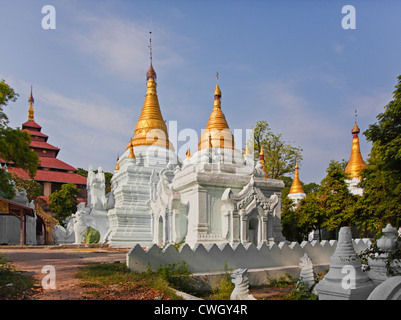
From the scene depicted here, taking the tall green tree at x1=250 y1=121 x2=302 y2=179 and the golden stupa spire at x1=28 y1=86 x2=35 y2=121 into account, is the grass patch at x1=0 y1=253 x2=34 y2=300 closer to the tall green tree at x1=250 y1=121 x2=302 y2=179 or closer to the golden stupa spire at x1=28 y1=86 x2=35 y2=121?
the tall green tree at x1=250 y1=121 x2=302 y2=179

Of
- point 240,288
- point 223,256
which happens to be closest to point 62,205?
point 223,256

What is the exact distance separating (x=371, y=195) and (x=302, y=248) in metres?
9.88

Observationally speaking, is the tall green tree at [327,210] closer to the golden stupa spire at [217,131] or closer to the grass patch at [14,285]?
the golden stupa spire at [217,131]

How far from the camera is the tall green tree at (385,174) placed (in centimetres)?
1527

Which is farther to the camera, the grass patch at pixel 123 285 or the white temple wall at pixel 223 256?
the white temple wall at pixel 223 256

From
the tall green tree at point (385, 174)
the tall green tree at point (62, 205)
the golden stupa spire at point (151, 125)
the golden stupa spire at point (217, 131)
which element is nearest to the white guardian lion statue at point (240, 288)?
the tall green tree at point (385, 174)

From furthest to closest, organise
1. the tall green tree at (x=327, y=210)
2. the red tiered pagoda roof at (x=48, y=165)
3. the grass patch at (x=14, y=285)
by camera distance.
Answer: the red tiered pagoda roof at (x=48, y=165) → the tall green tree at (x=327, y=210) → the grass patch at (x=14, y=285)

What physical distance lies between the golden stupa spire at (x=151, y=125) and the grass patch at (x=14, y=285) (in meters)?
A: 25.3

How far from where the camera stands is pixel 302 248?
15.2m

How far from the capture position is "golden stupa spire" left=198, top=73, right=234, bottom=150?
24672 mm

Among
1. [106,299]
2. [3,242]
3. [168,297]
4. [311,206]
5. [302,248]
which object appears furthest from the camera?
[3,242]
